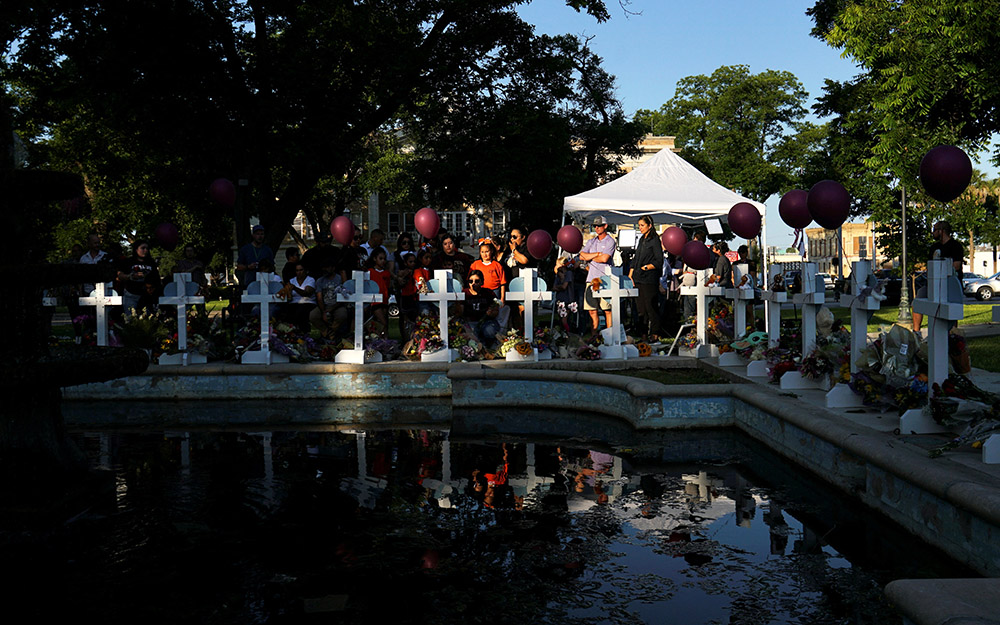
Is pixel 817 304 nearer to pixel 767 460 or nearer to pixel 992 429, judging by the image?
pixel 767 460

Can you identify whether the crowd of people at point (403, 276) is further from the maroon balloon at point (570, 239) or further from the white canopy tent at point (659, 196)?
the white canopy tent at point (659, 196)

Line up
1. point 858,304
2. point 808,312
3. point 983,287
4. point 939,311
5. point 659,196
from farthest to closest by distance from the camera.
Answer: point 983,287, point 659,196, point 808,312, point 858,304, point 939,311

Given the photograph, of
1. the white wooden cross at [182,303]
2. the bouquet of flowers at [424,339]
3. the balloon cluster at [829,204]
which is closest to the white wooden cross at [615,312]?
the bouquet of flowers at [424,339]

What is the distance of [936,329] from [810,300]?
8.92 ft

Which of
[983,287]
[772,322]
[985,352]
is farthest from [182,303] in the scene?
[983,287]

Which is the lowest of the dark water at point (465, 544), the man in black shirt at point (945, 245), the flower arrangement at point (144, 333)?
the dark water at point (465, 544)

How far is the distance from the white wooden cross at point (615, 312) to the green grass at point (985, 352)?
450 cm

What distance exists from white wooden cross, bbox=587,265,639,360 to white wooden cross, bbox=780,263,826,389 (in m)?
3.57

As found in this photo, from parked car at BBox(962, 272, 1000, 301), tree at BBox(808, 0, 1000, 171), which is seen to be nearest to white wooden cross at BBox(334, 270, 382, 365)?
tree at BBox(808, 0, 1000, 171)

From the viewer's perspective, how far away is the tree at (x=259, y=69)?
17109 mm

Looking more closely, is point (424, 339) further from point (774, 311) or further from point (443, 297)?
point (774, 311)

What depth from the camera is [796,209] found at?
10.4 metres

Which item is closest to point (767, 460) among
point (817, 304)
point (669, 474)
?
point (669, 474)

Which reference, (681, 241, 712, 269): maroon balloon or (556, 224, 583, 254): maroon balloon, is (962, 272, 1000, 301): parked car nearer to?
(556, 224, 583, 254): maroon balloon
